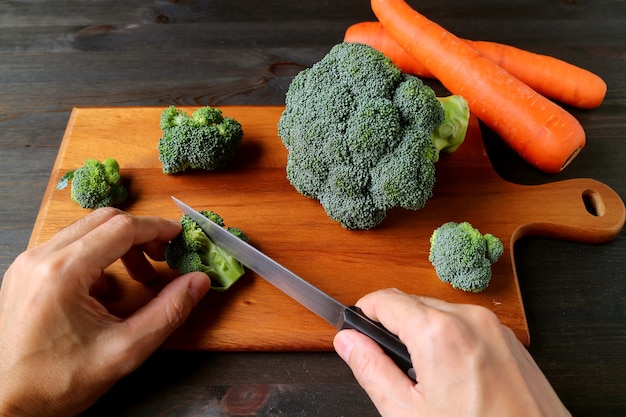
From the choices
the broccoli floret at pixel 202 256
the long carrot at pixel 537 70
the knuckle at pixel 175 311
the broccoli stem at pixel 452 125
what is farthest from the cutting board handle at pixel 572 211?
the knuckle at pixel 175 311

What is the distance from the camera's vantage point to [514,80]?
161 centimetres

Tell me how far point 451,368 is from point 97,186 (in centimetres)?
101

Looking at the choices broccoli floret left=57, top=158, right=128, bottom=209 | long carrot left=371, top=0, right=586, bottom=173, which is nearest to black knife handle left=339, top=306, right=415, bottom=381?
broccoli floret left=57, top=158, right=128, bottom=209

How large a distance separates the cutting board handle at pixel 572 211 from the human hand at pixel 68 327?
959 mm

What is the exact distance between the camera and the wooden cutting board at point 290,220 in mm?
1264

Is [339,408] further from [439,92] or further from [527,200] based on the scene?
[439,92]

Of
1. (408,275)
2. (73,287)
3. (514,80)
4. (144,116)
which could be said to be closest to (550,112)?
(514,80)

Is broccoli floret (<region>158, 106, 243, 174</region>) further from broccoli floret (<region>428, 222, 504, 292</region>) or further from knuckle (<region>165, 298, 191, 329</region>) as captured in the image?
broccoli floret (<region>428, 222, 504, 292</region>)

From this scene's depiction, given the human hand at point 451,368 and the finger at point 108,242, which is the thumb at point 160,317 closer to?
the finger at point 108,242

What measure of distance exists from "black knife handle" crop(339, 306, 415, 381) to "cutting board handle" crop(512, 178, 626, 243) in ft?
1.96

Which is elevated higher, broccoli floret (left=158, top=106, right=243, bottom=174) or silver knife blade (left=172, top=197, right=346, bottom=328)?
broccoli floret (left=158, top=106, right=243, bottom=174)

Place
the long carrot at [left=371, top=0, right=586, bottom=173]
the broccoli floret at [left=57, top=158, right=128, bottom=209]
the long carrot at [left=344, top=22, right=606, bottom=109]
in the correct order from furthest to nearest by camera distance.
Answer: the long carrot at [left=344, top=22, right=606, bottom=109] < the long carrot at [left=371, top=0, right=586, bottom=173] < the broccoli floret at [left=57, top=158, right=128, bottom=209]

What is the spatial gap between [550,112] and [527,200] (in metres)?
0.31

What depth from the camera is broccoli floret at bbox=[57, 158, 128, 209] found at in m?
1.37
